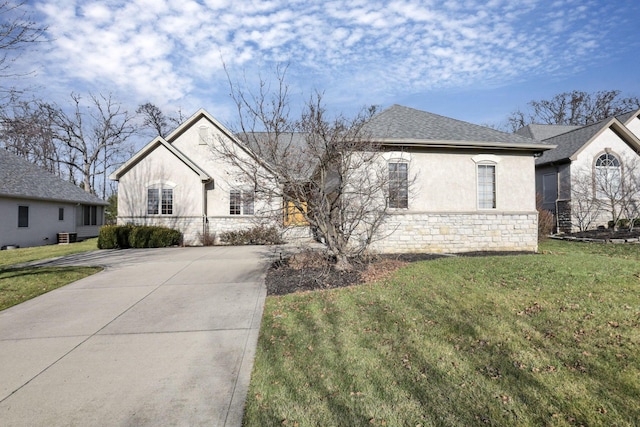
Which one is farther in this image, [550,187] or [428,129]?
[550,187]

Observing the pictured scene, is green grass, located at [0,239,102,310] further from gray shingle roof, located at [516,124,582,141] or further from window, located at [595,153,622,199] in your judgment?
gray shingle roof, located at [516,124,582,141]

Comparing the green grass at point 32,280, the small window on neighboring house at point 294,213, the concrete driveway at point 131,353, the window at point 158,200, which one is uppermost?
the window at point 158,200

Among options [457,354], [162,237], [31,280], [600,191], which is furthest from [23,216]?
[600,191]

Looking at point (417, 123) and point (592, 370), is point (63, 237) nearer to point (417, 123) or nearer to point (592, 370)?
point (417, 123)

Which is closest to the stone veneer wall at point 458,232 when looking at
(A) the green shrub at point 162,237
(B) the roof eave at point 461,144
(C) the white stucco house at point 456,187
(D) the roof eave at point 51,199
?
(C) the white stucco house at point 456,187

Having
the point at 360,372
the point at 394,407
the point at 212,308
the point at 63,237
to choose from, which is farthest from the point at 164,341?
the point at 63,237

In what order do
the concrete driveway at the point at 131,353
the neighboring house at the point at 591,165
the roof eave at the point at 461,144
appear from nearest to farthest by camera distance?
the concrete driveway at the point at 131,353 < the roof eave at the point at 461,144 < the neighboring house at the point at 591,165

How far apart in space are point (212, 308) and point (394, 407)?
4.02 meters

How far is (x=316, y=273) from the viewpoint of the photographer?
8.02 metres

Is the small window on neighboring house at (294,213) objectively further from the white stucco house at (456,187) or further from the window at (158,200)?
the window at (158,200)

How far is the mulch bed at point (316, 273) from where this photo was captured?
23.9 ft

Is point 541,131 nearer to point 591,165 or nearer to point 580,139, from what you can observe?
point 580,139


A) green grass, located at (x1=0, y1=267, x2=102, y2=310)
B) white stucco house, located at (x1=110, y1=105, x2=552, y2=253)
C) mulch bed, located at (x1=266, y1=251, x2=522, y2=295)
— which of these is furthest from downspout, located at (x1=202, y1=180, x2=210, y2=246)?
mulch bed, located at (x1=266, y1=251, x2=522, y2=295)

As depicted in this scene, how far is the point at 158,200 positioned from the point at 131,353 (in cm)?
1502
